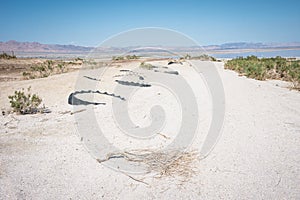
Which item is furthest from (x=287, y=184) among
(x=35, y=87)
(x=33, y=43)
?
(x=33, y=43)

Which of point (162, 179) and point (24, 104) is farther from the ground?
point (24, 104)

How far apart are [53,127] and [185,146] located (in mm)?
2862

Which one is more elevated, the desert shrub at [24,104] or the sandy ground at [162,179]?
the desert shrub at [24,104]

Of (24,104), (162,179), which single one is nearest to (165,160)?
(162,179)

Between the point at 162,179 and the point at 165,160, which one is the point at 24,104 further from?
the point at 162,179

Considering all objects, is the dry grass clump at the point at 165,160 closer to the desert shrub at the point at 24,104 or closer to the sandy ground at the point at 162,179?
the sandy ground at the point at 162,179

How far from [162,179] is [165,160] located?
0.51 m

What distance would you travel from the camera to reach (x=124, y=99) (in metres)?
7.35

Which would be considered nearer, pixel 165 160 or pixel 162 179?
pixel 162 179

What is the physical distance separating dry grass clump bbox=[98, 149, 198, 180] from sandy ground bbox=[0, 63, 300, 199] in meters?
0.13

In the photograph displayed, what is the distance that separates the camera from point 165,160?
3.58m

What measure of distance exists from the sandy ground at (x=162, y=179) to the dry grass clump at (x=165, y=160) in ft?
0.42

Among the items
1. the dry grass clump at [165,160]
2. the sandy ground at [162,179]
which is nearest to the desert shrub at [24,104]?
the sandy ground at [162,179]

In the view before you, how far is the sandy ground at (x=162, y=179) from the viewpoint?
283 centimetres
